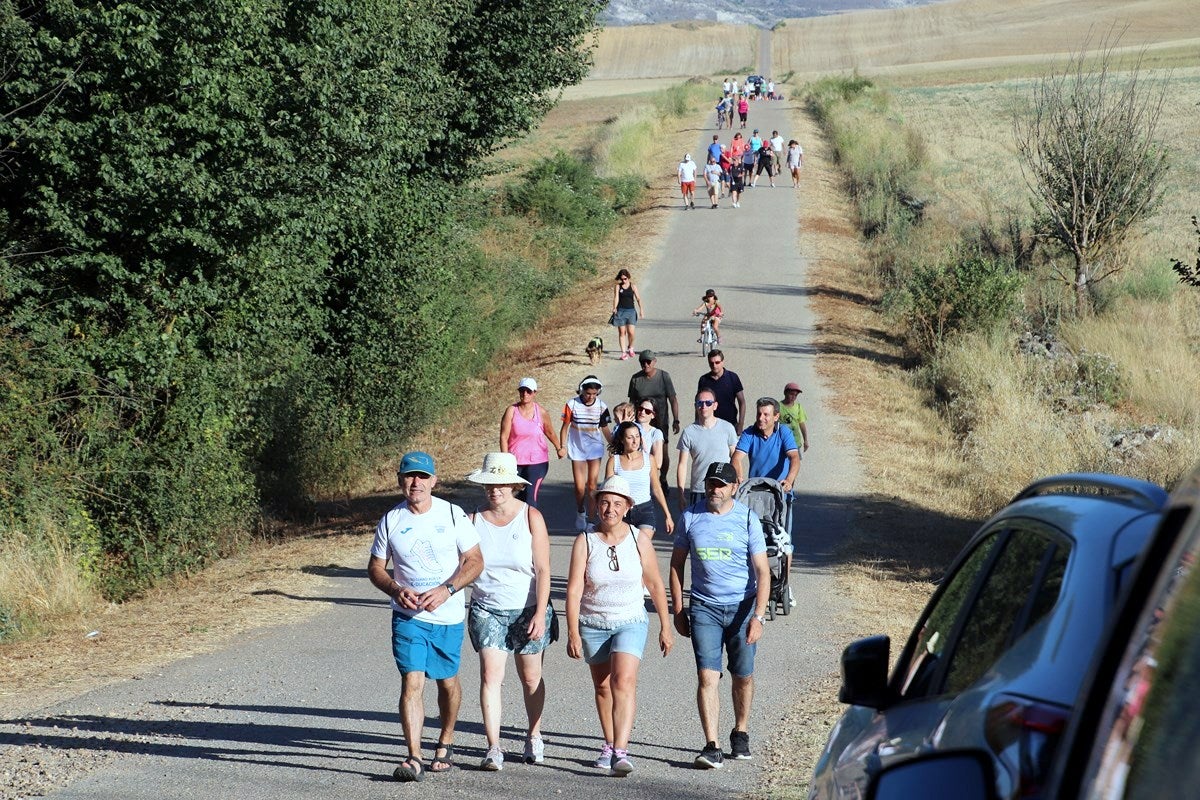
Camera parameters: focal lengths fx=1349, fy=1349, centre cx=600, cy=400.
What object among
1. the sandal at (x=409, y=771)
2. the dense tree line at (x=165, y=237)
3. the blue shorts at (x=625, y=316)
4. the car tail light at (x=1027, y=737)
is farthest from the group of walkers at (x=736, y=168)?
the car tail light at (x=1027, y=737)

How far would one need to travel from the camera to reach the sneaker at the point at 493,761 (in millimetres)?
7738

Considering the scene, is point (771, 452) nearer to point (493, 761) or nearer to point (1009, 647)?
point (493, 761)

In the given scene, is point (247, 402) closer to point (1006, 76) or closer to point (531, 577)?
point (531, 577)

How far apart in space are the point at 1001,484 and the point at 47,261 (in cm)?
1127

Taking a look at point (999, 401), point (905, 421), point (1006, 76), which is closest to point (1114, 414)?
point (999, 401)

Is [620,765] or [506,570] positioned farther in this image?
[506,570]

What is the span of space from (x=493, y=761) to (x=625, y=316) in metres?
16.0

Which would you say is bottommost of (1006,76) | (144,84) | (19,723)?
(19,723)

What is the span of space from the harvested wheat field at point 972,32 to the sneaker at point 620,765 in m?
93.4

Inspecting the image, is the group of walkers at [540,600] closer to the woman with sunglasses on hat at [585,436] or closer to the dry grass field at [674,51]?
the woman with sunglasses on hat at [585,436]

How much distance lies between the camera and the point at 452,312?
78.1 feet

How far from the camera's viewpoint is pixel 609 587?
7.59 m

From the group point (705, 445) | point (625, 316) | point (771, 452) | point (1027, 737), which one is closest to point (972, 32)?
point (625, 316)

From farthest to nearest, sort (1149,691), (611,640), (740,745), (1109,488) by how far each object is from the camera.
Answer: (740,745) < (611,640) < (1109,488) < (1149,691)
